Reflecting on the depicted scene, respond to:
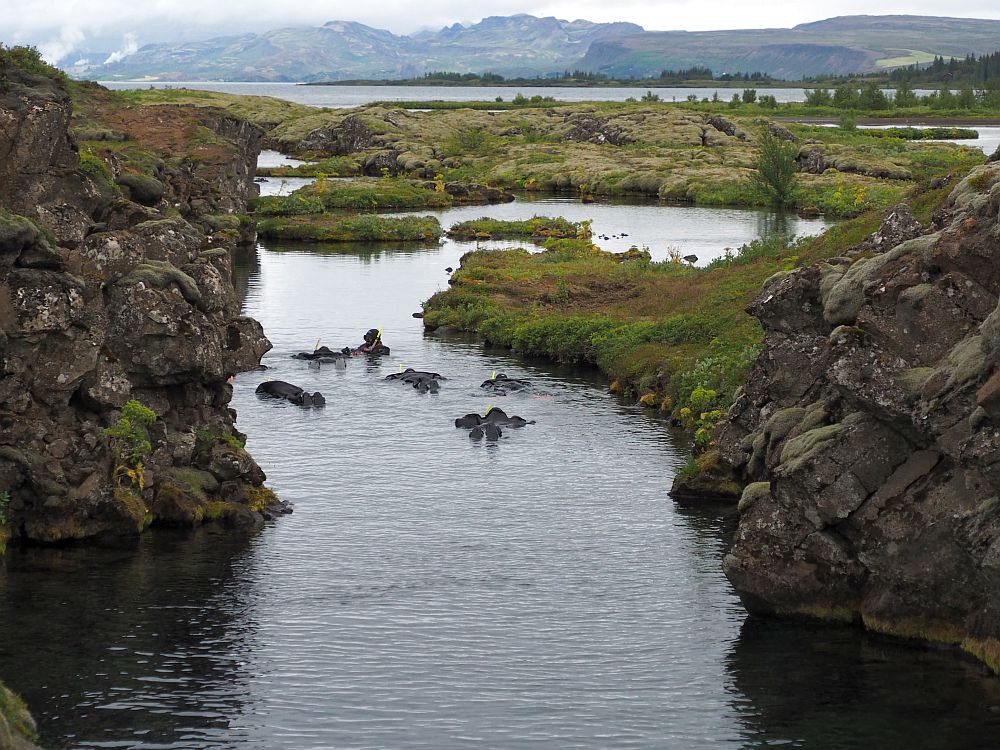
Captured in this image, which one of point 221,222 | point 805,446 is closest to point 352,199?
point 221,222

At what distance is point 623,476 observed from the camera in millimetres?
60156

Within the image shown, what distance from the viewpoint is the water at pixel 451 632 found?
Result: 35312 millimetres

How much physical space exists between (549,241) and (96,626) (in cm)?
9323

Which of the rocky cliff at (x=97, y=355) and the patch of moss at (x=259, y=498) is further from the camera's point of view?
the patch of moss at (x=259, y=498)

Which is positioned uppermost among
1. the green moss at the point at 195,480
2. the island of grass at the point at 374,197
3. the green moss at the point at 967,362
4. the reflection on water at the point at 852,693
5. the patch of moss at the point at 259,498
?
the island of grass at the point at 374,197

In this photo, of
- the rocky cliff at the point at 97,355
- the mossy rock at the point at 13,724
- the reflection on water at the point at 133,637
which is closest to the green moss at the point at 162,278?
the rocky cliff at the point at 97,355

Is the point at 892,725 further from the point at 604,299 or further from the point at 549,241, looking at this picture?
the point at 549,241

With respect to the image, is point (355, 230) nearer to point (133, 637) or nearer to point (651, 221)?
point (651, 221)

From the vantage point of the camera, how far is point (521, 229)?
14550 centimetres

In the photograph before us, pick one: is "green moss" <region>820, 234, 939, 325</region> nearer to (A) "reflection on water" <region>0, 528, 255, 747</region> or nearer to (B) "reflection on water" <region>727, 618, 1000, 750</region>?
(B) "reflection on water" <region>727, 618, 1000, 750</region>

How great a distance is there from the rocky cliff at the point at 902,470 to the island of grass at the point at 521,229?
313 feet

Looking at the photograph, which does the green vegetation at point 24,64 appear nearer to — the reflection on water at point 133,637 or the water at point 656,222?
the reflection on water at point 133,637

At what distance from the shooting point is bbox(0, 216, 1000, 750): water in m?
35.3

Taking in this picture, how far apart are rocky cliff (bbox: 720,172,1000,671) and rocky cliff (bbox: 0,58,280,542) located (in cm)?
2152
